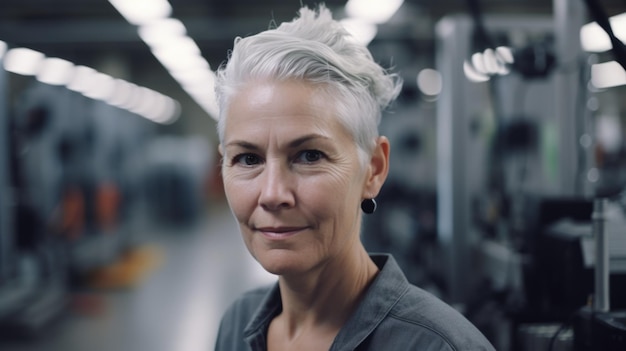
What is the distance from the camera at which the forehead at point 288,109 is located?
3.11 feet

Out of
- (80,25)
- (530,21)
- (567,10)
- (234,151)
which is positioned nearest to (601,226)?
(234,151)

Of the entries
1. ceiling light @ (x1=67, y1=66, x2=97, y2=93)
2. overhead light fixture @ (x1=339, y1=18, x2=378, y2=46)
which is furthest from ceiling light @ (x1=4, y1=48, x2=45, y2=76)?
ceiling light @ (x1=67, y1=66, x2=97, y2=93)

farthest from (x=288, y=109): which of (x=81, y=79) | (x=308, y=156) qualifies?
(x=81, y=79)

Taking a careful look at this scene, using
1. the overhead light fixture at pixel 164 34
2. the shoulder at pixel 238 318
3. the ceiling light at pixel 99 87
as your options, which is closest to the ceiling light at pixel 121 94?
the ceiling light at pixel 99 87

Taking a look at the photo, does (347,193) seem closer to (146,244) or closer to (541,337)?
(541,337)

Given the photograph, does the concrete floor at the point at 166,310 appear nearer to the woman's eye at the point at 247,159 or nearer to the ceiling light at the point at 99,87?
the ceiling light at the point at 99,87

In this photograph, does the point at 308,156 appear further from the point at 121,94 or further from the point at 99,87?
the point at 121,94

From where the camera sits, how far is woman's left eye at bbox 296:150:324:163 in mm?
974

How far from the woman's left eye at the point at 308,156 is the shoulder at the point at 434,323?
0.30 m

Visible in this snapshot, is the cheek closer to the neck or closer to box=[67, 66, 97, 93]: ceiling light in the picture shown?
the neck

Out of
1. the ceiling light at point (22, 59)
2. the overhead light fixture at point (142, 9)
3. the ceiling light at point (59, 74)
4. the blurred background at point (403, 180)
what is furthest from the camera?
the ceiling light at point (59, 74)

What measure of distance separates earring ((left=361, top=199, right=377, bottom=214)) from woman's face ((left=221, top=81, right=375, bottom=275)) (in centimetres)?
10

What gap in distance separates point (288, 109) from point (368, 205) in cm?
28

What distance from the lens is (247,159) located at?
1.02 metres
